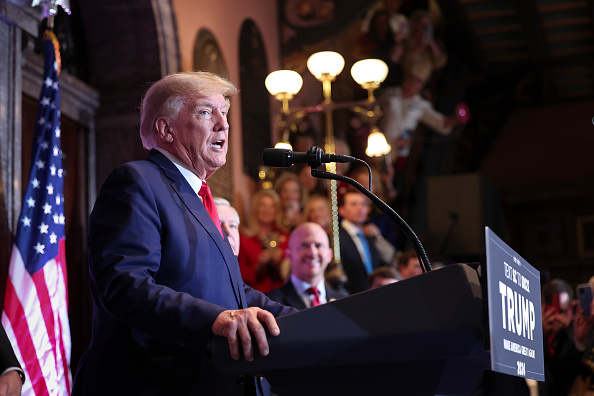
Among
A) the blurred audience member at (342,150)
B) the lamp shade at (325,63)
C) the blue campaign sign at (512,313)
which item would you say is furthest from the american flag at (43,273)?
the blurred audience member at (342,150)

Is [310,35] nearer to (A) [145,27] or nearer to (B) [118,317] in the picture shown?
(A) [145,27]

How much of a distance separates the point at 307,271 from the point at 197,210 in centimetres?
277


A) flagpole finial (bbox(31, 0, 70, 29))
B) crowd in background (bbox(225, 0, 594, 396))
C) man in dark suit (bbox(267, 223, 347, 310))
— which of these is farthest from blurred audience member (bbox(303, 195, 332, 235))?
flagpole finial (bbox(31, 0, 70, 29))

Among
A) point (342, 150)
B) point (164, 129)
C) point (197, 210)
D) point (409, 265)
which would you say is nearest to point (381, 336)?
point (197, 210)

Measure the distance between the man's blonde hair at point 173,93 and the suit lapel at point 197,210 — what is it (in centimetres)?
15

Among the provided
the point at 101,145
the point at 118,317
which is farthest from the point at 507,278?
the point at 101,145

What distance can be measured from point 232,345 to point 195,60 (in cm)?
556

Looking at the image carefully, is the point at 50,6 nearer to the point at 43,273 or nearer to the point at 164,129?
the point at 43,273

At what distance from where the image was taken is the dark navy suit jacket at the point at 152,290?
169 cm

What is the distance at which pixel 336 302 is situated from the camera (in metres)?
1.60

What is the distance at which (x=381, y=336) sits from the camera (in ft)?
5.15

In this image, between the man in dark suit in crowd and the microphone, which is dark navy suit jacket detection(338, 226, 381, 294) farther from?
the microphone

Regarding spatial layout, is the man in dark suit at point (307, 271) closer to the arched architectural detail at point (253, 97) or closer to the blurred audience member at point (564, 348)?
the blurred audience member at point (564, 348)

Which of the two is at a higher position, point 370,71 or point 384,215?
point 370,71
